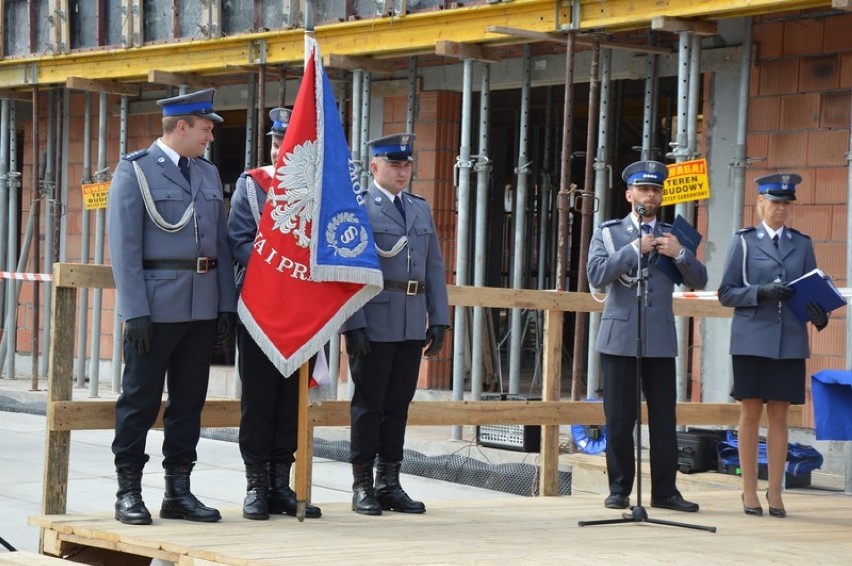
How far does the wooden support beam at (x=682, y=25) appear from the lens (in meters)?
9.66

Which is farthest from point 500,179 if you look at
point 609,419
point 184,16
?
point 609,419

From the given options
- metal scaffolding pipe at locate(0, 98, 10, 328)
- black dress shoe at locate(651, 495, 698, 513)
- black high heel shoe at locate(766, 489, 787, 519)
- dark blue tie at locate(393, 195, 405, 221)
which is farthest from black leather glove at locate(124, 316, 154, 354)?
metal scaffolding pipe at locate(0, 98, 10, 328)

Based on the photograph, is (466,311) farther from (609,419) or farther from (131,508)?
(131,508)

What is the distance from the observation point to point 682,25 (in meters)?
9.73

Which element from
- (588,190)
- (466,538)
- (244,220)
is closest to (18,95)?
(588,190)

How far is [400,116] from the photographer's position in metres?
12.8

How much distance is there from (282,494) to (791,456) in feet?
12.1

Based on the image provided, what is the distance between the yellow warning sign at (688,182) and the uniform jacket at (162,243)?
13.3ft

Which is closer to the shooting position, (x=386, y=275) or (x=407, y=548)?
(x=407, y=548)

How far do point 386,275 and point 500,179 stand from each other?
8.88m

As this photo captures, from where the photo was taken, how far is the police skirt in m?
7.01

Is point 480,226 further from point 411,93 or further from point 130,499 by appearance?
point 130,499

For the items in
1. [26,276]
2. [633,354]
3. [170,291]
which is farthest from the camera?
[26,276]

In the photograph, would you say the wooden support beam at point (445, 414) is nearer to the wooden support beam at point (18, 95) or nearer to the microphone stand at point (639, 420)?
the microphone stand at point (639, 420)
